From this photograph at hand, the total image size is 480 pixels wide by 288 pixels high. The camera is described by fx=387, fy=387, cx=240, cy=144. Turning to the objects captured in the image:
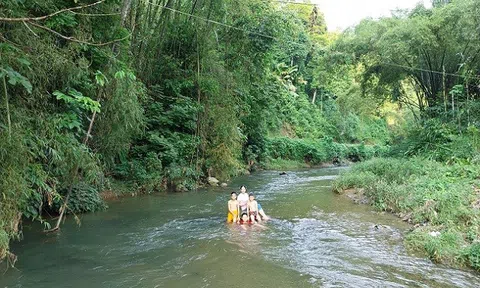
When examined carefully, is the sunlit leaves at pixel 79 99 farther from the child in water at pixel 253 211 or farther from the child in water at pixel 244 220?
the child in water at pixel 253 211

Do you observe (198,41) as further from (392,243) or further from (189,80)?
(392,243)

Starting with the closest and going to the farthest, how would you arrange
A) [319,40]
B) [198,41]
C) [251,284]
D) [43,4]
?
[251,284] → [43,4] → [198,41] → [319,40]

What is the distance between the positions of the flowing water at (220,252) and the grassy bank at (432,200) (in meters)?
0.36

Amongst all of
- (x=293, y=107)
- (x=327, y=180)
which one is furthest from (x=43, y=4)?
(x=293, y=107)

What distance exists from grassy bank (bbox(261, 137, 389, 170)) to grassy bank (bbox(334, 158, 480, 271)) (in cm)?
1200

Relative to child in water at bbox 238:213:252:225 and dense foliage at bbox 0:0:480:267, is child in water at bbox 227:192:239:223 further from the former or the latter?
dense foliage at bbox 0:0:480:267

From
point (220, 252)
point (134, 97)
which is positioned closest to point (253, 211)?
point (220, 252)

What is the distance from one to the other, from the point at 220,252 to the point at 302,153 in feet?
76.5

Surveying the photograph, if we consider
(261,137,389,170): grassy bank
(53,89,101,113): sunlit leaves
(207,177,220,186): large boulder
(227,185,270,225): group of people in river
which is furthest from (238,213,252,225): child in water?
(261,137,389,170): grassy bank

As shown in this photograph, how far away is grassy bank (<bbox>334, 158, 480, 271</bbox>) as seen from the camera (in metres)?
6.93

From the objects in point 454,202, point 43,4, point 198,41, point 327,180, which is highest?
point 198,41

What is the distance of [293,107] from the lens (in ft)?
121

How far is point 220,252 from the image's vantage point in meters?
7.36

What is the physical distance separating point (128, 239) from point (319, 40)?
1405 inches
